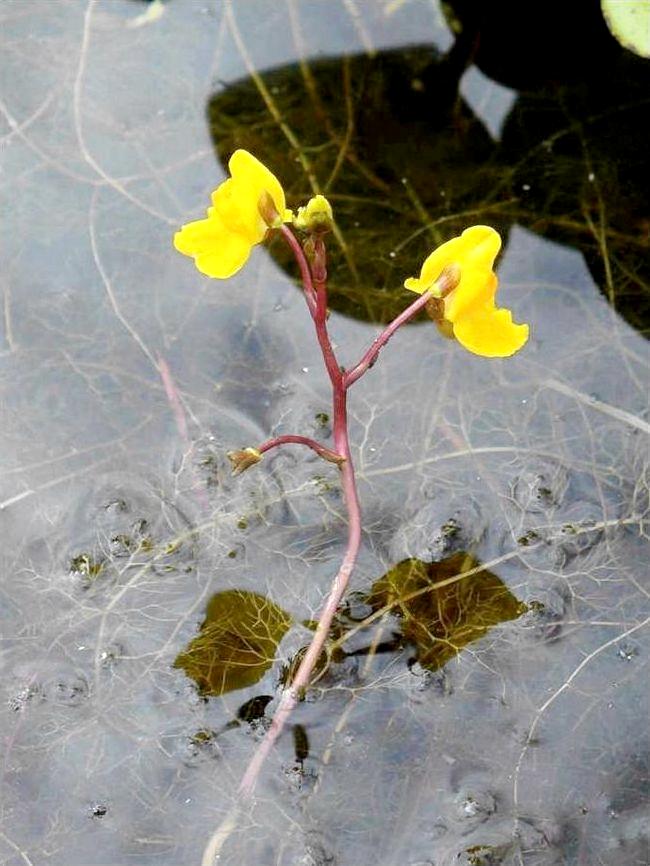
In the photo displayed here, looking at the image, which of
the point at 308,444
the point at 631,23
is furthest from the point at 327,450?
the point at 631,23

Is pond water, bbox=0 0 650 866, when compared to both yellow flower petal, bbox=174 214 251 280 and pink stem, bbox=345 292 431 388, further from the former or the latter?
yellow flower petal, bbox=174 214 251 280

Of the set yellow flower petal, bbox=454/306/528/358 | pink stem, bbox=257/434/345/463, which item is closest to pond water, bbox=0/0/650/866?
pink stem, bbox=257/434/345/463

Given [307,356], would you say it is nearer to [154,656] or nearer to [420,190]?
[420,190]

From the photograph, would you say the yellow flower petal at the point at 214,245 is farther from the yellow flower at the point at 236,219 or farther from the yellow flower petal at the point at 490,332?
the yellow flower petal at the point at 490,332

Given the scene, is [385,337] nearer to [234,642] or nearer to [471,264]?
[471,264]

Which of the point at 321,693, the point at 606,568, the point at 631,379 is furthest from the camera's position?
the point at 631,379

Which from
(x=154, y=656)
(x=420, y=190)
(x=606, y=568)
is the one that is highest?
(x=420, y=190)

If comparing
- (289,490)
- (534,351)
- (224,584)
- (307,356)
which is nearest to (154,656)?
(224,584)
